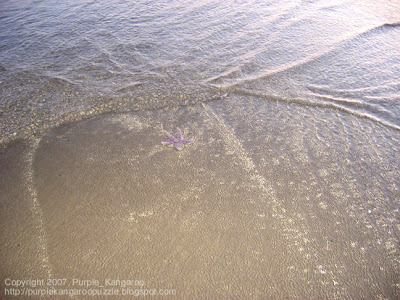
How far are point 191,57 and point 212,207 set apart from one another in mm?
5080

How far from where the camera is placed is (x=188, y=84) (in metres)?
6.42

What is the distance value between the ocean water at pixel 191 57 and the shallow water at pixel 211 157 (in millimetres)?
52

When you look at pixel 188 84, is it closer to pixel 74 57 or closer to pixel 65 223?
pixel 74 57

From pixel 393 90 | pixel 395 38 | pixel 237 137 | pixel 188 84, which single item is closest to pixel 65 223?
pixel 237 137

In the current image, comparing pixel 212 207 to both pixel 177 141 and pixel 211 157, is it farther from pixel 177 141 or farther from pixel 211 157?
pixel 177 141

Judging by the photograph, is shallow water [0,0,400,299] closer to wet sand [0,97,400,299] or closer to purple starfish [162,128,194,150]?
wet sand [0,97,400,299]

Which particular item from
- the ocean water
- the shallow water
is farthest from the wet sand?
the ocean water

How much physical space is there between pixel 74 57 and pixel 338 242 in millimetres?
7913

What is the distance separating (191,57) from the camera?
7344 mm

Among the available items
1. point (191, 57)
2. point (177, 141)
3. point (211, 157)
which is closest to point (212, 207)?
point (211, 157)

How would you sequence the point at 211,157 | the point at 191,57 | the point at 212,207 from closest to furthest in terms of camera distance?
the point at 212,207 < the point at 211,157 < the point at 191,57

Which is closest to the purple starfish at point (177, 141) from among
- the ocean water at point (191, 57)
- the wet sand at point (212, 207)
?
the wet sand at point (212, 207)

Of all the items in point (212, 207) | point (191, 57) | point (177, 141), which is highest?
point (191, 57)

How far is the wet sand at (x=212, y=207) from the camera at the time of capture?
3.02 meters
